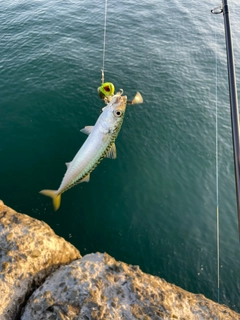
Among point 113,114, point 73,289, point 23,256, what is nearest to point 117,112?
point 113,114

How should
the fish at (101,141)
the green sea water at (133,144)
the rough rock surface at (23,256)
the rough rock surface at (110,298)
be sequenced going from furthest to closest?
the green sea water at (133,144) → the fish at (101,141) → the rough rock surface at (23,256) → the rough rock surface at (110,298)

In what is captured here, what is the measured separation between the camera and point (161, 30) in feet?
81.0

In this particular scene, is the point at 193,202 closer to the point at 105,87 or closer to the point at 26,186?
the point at 105,87

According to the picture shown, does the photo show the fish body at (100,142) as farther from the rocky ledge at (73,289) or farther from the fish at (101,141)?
the rocky ledge at (73,289)

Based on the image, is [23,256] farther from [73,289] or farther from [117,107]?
[117,107]

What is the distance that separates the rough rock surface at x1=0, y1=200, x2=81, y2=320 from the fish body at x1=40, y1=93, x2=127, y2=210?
137 centimetres

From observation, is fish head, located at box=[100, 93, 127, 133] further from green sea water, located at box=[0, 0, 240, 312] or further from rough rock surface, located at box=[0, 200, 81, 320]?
green sea water, located at box=[0, 0, 240, 312]

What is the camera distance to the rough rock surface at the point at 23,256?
18.2ft

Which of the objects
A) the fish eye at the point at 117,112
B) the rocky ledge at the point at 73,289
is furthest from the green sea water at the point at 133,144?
the fish eye at the point at 117,112

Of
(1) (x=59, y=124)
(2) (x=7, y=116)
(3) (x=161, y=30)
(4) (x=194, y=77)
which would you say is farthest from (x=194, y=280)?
(3) (x=161, y=30)

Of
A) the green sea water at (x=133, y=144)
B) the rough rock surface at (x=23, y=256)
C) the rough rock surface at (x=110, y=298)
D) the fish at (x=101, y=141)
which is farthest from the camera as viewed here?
the green sea water at (x=133, y=144)

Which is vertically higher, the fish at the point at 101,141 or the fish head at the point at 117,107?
the fish head at the point at 117,107

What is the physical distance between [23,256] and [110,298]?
2.36m

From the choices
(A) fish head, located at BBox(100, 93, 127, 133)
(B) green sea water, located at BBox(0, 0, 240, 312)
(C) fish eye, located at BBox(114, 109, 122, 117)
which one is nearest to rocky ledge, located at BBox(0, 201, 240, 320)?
(A) fish head, located at BBox(100, 93, 127, 133)
